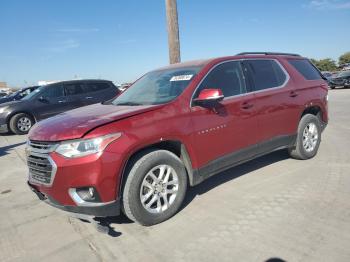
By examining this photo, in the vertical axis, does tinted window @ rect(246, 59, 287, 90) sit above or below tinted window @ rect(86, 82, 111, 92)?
above

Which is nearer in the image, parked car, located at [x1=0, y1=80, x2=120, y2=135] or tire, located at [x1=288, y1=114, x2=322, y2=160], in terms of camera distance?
tire, located at [x1=288, y1=114, x2=322, y2=160]

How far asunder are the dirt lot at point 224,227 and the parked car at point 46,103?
676 cm

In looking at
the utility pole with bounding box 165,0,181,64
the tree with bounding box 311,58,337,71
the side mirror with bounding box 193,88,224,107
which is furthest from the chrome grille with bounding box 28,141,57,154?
the tree with bounding box 311,58,337,71

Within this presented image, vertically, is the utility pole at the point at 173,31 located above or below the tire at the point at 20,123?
above

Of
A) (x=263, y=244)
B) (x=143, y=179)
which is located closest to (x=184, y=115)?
(x=143, y=179)

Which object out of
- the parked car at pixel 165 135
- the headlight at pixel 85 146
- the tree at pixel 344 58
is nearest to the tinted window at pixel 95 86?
the parked car at pixel 165 135

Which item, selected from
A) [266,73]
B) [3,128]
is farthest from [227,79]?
[3,128]

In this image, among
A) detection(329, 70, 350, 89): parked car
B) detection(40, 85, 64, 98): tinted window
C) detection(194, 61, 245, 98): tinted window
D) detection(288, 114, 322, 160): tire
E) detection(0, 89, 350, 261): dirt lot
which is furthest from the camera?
detection(329, 70, 350, 89): parked car

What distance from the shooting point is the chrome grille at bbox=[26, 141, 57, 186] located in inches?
129

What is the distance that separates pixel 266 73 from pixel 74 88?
28.2ft

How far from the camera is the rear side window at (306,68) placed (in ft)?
18.2

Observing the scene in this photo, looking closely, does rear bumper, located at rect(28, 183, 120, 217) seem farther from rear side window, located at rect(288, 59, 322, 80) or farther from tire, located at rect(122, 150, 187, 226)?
rear side window, located at rect(288, 59, 322, 80)

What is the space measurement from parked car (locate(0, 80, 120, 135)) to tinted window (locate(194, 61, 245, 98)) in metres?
8.31

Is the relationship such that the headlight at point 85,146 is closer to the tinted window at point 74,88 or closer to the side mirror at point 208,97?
the side mirror at point 208,97
